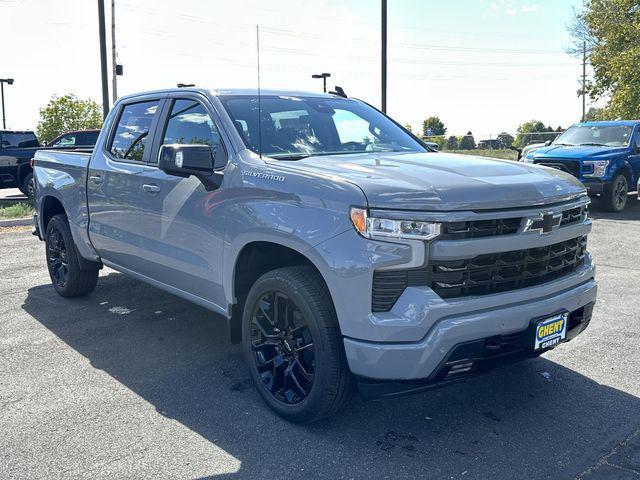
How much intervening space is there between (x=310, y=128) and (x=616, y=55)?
80.1 feet

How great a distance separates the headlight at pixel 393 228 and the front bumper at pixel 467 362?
1.82ft

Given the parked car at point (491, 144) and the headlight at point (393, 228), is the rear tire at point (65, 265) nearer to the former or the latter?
the headlight at point (393, 228)

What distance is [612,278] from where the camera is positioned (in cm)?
708

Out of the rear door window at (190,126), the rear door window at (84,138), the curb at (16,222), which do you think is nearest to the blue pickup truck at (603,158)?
the rear door window at (190,126)

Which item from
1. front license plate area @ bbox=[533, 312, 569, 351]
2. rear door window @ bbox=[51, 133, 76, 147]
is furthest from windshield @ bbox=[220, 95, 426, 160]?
rear door window @ bbox=[51, 133, 76, 147]

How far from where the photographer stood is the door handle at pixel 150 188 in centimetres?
459

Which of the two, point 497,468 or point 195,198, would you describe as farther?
point 195,198

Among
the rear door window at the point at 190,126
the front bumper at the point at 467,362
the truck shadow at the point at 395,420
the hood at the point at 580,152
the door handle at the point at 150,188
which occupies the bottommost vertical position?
the truck shadow at the point at 395,420

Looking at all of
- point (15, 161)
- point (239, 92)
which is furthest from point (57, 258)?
point (15, 161)

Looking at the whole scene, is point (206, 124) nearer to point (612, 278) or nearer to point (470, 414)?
point (470, 414)

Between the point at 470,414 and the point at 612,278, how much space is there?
4.10m

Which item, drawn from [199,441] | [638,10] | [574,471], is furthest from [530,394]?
[638,10]

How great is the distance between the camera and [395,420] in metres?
3.69

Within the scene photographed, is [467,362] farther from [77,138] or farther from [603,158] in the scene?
[77,138]
